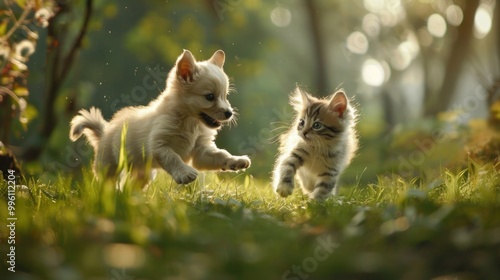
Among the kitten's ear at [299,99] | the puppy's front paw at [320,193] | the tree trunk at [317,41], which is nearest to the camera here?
the puppy's front paw at [320,193]

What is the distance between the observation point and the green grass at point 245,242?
7.73ft

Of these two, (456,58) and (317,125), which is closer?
(317,125)

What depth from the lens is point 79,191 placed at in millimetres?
4535

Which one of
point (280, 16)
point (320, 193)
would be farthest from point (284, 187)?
point (280, 16)

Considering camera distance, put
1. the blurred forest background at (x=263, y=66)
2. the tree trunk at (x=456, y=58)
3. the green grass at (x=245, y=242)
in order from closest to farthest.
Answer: the green grass at (x=245, y=242), the blurred forest background at (x=263, y=66), the tree trunk at (x=456, y=58)

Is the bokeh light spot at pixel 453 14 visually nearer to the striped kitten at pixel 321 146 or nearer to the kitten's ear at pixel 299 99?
the kitten's ear at pixel 299 99

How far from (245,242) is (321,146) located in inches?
118

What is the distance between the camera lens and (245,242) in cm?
288

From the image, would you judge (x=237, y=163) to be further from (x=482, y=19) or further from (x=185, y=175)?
(x=482, y=19)

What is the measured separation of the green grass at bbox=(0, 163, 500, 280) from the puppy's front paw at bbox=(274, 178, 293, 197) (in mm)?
935

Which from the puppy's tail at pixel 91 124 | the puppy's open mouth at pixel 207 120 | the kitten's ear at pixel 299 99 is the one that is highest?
the kitten's ear at pixel 299 99

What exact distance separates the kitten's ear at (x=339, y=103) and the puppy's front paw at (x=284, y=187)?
1.01m

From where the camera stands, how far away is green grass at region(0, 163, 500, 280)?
7.73 ft

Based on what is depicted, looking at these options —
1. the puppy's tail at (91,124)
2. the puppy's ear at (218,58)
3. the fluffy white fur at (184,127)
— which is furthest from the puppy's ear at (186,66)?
the puppy's tail at (91,124)
